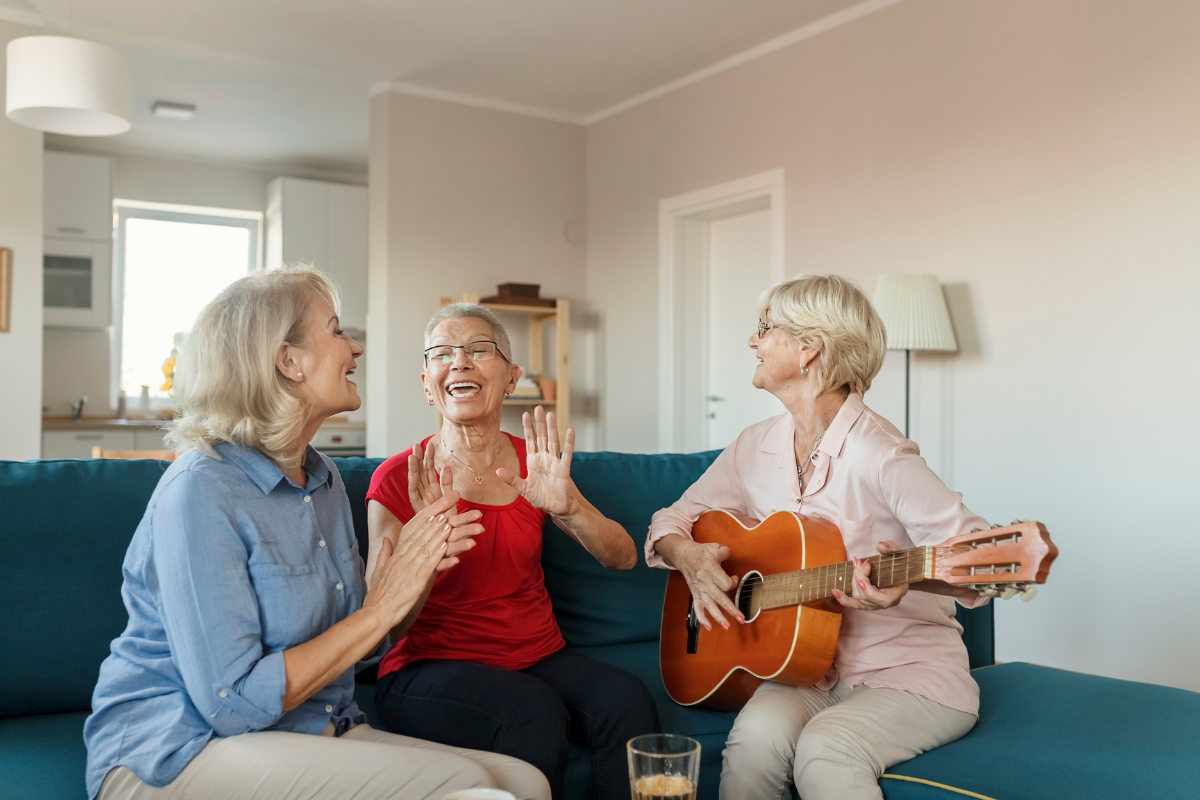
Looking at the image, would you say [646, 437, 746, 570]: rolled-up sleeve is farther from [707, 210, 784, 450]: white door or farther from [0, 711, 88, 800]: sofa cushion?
[707, 210, 784, 450]: white door

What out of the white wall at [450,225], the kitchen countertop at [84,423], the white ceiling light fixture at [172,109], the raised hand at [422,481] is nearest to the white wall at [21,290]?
the kitchen countertop at [84,423]

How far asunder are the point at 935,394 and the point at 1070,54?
4.42 feet

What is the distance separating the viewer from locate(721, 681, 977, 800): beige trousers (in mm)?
1484

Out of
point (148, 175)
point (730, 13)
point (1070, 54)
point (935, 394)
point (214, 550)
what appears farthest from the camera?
point (148, 175)

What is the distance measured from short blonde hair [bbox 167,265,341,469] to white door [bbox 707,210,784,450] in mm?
3690

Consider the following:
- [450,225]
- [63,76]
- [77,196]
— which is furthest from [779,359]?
[77,196]

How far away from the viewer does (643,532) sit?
2.31 m

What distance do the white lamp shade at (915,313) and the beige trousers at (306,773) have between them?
8.95 ft

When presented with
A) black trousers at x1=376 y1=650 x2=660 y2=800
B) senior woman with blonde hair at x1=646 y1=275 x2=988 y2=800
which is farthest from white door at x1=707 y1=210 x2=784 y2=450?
black trousers at x1=376 y1=650 x2=660 y2=800

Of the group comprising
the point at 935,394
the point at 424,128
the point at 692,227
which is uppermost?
the point at 424,128

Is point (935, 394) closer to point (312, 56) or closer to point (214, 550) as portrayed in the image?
point (214, 550)

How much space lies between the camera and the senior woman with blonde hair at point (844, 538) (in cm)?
153

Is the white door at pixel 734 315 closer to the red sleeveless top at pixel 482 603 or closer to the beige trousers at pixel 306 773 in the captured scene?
the red sleeveless top at pixel 482 603

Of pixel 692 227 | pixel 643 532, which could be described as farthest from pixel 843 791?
pixel 692 227
